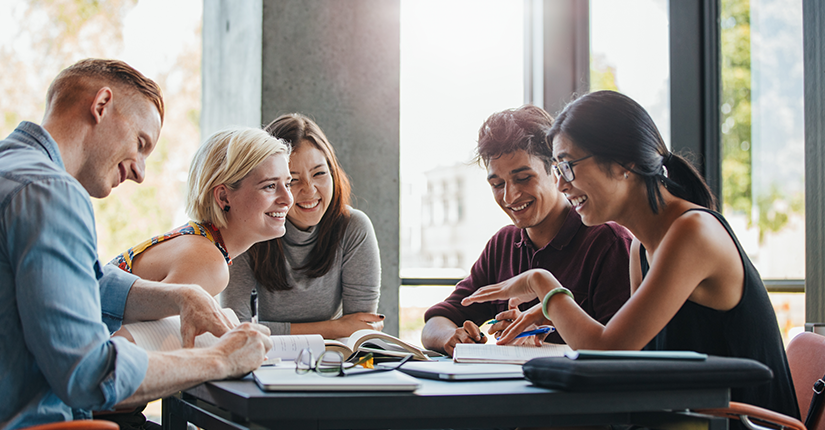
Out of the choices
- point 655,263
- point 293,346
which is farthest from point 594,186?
point 293,346

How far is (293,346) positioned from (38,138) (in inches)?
29.2

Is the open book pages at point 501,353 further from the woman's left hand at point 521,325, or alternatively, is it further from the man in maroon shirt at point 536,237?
the man in maroon shirt at point 536,237

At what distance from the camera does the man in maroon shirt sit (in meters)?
2.02

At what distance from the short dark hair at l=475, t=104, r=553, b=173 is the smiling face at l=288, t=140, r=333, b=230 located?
2.48 feet

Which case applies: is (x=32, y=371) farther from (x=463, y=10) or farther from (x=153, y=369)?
(x=463, y=10)

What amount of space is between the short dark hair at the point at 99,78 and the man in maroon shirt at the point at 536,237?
1166 mm

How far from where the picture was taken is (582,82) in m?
4.09

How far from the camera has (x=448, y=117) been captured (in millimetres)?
4234

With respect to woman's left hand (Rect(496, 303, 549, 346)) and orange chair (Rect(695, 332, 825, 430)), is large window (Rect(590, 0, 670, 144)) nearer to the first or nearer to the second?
orange chair (Rect(695, 332, 825, 430))

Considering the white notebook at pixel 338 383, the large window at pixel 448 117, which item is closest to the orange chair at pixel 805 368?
the white notebook at pixel 338 383

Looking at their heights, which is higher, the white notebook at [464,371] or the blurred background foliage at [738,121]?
the blurred background foliage at [738,121]

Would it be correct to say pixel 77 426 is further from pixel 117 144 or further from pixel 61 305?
pixel 117 144

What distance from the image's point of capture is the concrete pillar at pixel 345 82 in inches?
139

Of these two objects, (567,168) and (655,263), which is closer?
(655,263)
